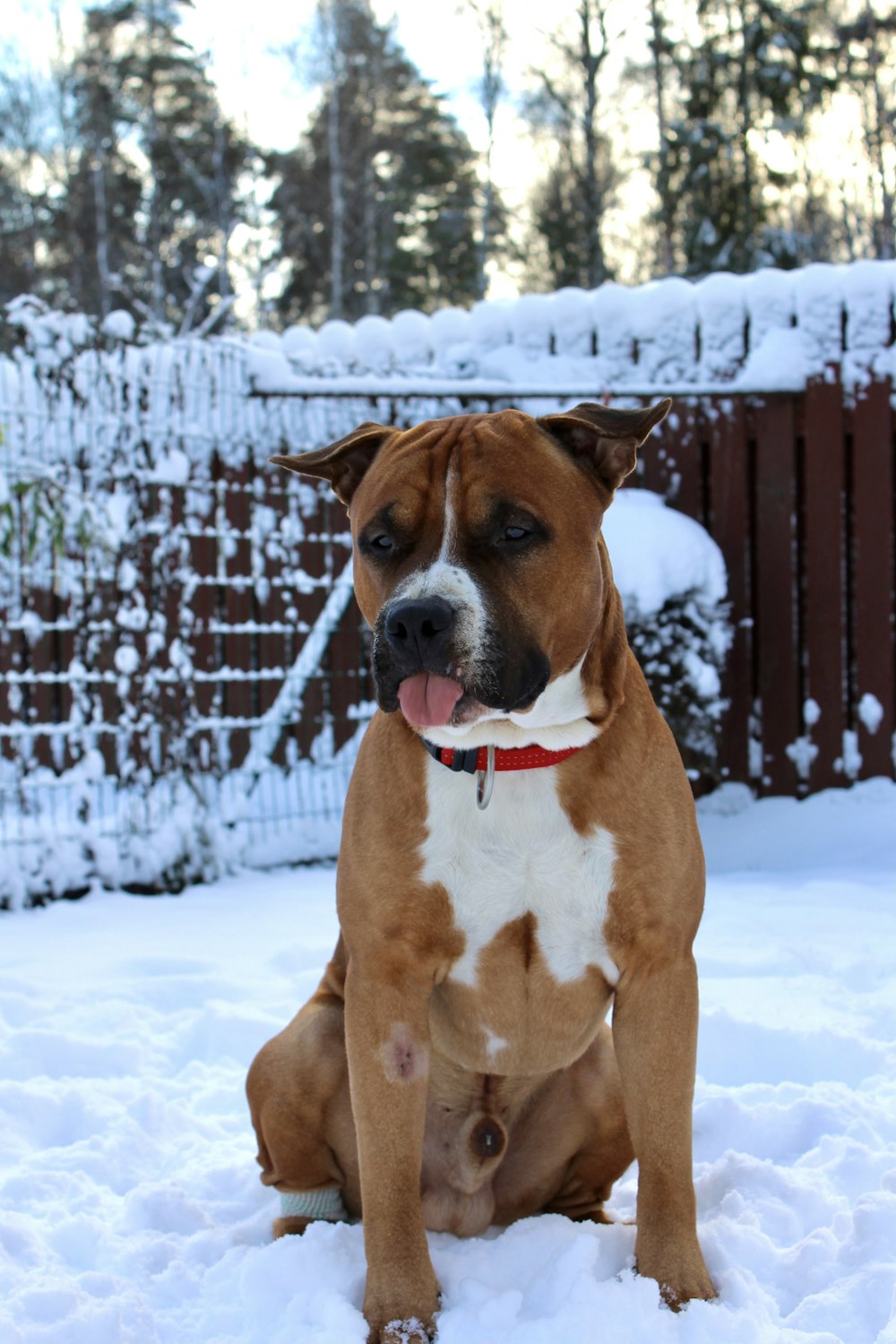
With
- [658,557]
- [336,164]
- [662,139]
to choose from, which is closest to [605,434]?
[658,557]

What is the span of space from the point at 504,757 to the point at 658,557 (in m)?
3.60

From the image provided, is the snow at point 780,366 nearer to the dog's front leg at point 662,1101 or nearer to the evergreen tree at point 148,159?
the dog's front leg at point 662,1101

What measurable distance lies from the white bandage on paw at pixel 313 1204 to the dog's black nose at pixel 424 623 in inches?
45.7

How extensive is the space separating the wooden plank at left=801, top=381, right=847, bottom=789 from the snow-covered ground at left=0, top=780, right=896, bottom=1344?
131 cm

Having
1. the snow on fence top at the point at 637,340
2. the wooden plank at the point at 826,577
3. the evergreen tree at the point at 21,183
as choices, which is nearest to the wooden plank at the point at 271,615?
the snow on fence top at the point at 637,340

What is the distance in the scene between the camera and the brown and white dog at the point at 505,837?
6.39 feet

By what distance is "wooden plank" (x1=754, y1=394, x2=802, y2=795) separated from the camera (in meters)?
6.09

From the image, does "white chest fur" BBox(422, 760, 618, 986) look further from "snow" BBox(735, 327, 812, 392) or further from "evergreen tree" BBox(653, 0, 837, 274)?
"evergreen tree" BBox(653, 0, 837, 274)

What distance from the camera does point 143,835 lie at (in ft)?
17.5

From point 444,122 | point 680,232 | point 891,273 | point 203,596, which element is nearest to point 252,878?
point 203,596

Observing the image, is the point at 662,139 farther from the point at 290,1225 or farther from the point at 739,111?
the point at 290,1225

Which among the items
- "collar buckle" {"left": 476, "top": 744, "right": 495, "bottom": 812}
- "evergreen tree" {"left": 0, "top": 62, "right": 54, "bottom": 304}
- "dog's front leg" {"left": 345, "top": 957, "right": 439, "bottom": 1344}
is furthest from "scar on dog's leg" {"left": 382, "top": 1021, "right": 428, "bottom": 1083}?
"evergreen tree" {"left": 0, "top": 62, "right": 54, "bottom": 304}

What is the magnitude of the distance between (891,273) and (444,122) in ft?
45.5

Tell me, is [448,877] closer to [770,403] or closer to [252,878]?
[252,878]
